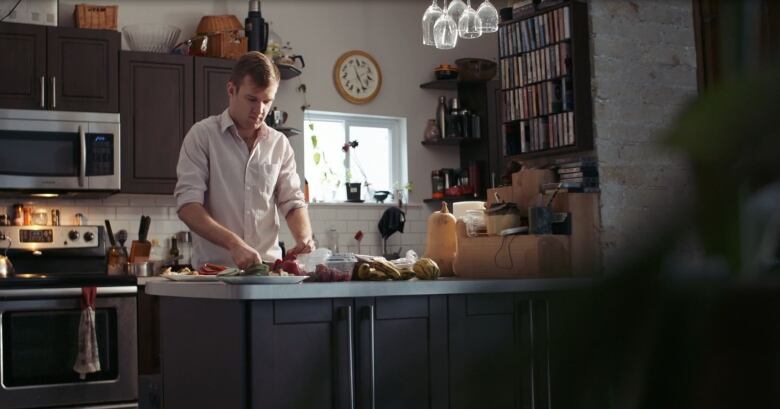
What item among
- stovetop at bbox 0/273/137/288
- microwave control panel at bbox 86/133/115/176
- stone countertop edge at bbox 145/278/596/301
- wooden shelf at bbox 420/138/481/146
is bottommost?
stovetop at bbox 0/273/137/288

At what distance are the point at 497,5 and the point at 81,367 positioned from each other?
16.3 feet

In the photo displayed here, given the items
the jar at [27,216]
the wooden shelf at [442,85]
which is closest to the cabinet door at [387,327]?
the jar at [27,216]

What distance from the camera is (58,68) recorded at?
5.68 m

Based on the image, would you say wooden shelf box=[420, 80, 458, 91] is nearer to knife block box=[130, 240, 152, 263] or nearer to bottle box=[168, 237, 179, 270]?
bottle box=[168, 237, 179, 270]

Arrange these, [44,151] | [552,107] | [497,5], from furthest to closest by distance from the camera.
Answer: [497,5]
[44,151]
[552,107]

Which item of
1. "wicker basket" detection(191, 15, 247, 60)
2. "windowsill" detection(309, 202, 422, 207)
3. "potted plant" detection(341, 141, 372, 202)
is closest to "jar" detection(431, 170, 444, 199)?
"windowsill" detection(309, 202, 422, 207)

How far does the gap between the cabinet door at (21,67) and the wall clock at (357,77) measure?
2.30m

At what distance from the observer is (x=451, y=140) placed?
23.9 feet

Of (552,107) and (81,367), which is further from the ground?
(552,107)

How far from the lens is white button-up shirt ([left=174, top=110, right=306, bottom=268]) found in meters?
3.22

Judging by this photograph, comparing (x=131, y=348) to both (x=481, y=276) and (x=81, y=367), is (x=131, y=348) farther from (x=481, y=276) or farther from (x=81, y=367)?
(x=481, y=276)

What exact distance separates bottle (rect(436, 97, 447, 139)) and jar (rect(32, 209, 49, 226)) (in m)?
3.09

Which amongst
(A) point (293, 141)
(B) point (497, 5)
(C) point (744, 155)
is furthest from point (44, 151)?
(C) point (744, 155)

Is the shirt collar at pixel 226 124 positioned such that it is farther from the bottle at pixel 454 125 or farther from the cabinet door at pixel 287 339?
the bottle at pixel 454 125
